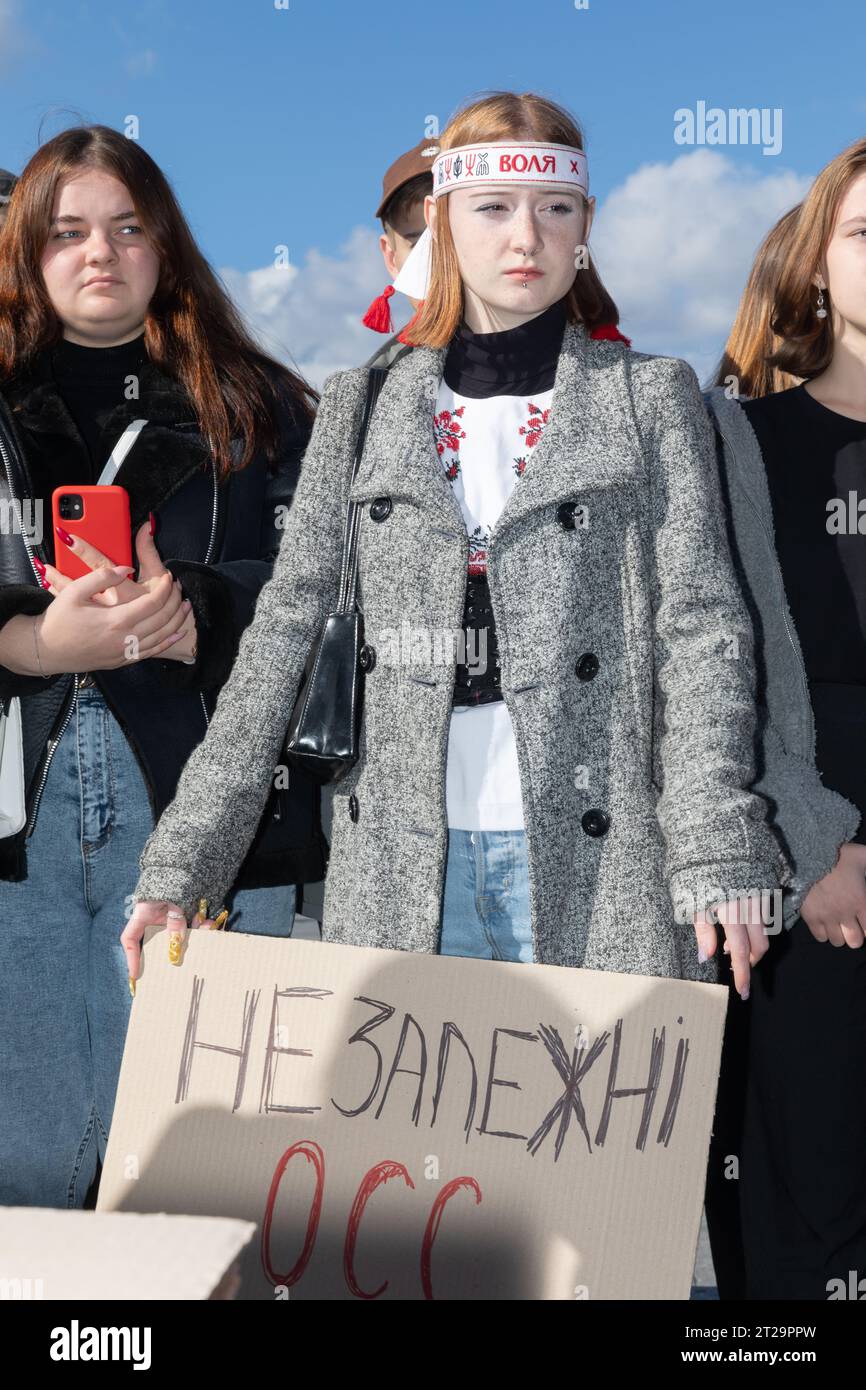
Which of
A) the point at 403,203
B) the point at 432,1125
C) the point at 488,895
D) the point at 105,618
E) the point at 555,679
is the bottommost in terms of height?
the point at 432,1125

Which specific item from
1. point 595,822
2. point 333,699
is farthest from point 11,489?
point 595,822

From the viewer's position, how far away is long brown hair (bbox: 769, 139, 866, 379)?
277 cm

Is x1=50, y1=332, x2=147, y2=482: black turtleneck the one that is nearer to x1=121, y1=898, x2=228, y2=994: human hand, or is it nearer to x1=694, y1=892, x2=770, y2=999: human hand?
x1=121, y1=898, x2=228, y2=994: human hand

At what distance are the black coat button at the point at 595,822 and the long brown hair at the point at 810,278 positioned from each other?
1.14 metres

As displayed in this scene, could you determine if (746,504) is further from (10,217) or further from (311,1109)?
(10,217)

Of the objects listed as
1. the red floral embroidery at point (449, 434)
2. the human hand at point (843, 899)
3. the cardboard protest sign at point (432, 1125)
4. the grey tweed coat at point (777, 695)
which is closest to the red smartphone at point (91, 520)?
the red floral embroidery at point (449, 434)

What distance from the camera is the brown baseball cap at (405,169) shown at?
430 cm

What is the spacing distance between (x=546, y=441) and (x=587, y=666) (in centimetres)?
41

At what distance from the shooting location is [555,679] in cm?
237

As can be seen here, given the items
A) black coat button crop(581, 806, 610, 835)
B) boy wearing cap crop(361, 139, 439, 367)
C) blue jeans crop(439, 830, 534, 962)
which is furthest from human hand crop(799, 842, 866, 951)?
boy wearing cap crop(361, 139, 439, 367)

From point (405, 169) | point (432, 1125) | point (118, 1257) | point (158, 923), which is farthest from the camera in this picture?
point (405, 169)

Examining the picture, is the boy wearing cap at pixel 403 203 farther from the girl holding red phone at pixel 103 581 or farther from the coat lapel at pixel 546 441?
the coat lapel at pixel 546 441

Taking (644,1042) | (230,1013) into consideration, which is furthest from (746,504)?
(230,1013)

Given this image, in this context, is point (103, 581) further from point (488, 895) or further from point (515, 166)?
point (515, 166)
